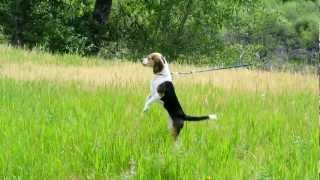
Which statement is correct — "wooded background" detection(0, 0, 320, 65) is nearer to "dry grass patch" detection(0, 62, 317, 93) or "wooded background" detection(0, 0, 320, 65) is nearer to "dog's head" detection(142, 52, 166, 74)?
"dry grass patch" detection(0, 62, 317, 93)

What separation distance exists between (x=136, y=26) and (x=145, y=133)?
82.9 ft

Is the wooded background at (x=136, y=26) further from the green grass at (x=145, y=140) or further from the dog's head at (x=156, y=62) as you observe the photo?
the dog's head at (x=156, y=62)

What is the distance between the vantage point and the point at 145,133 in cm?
658

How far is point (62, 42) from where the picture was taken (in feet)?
86.2

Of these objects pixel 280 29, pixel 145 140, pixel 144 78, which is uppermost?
pixel 280 29

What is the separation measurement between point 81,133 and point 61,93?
307 cm

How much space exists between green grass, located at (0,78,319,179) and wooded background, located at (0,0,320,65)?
52.1ft

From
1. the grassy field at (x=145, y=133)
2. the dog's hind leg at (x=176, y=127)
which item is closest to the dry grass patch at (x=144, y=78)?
the grassy field at (x=145, y=133)

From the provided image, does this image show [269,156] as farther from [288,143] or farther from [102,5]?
[102,5]

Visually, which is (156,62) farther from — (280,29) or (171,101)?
(280,29)

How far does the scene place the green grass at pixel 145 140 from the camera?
5.48 m

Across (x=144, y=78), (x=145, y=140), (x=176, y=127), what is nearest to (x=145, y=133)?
(x=145, y=140)

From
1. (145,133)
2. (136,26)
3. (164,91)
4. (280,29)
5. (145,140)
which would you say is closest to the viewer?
(164,91)

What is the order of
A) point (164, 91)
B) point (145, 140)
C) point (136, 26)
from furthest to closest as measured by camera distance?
point (136, 26) → point (145, 140) → point (164, 91)
